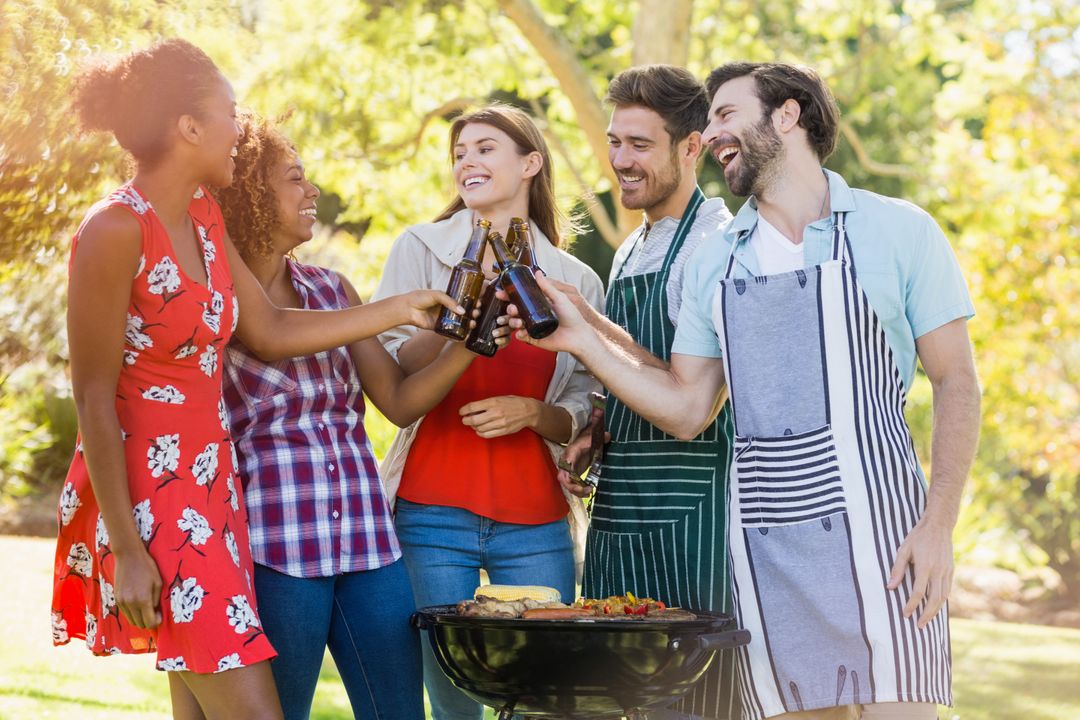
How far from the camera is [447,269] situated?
3514 millimetres

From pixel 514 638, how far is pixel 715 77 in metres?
1.46

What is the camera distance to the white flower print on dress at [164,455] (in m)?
2.47

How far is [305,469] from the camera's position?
283 centimetres

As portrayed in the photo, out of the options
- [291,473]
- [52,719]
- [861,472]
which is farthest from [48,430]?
[861,472]

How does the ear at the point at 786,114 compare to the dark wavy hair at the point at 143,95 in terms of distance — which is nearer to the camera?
the dark wavy hair at the point at 143,95

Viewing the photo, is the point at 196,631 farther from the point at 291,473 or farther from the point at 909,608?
the point at 909,608

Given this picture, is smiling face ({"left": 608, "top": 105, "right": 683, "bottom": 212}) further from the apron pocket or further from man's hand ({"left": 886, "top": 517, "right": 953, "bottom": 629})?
man's hand ({"left": 886, "top": 517, "right": 953, "bottom": 629})

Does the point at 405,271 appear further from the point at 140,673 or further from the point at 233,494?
the point at 140,673

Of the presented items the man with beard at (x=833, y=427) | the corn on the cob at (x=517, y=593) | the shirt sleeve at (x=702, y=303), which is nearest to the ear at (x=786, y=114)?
the man with beard at (x=833, y=427)

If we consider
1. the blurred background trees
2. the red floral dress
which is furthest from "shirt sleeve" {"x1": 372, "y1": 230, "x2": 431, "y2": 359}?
the blurred background trees

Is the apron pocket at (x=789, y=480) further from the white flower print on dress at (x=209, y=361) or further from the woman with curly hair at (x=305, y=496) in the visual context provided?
the white flower print on dress at (x=209, y=361)

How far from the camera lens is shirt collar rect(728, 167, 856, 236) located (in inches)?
110

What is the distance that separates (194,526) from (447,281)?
1.19 meters

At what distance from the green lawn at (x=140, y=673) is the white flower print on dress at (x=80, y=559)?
3.05 metres
